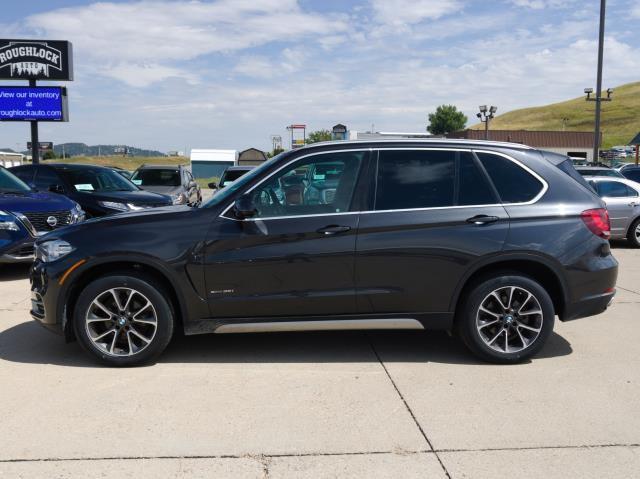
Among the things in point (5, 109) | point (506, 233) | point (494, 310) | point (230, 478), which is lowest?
point (230, 478)

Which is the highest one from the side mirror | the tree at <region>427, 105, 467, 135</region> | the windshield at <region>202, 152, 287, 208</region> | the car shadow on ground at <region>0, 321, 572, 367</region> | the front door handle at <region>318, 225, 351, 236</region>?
the tree at <region>427, 105, 467, 135</region>

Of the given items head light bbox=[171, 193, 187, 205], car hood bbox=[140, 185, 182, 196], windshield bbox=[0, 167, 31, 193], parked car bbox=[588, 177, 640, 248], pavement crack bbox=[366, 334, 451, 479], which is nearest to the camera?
pavement crack bbox=[366, 334, 451, 479]

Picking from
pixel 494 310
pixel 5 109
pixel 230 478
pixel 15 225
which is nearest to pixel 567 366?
pixel 494 310

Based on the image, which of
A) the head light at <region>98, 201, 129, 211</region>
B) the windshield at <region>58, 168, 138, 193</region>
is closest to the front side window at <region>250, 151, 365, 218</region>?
the head light at <region>98, 201, 129, 211</region>

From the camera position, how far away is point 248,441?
3.69m

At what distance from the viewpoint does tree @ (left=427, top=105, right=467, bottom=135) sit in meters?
132

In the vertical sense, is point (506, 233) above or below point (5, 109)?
below

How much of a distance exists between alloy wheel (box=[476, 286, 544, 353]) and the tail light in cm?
75

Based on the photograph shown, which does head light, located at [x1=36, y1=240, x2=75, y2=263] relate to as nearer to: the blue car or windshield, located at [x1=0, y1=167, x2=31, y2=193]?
the blue car

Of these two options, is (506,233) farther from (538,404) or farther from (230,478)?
(230,478)

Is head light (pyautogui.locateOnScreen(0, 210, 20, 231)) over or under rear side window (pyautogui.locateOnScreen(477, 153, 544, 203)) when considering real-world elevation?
under

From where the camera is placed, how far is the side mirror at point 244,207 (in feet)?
15.7

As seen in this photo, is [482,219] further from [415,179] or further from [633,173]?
[633,173]

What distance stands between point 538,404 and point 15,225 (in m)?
7.17
